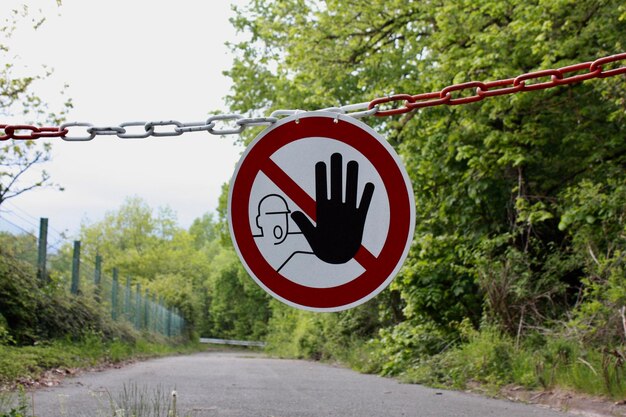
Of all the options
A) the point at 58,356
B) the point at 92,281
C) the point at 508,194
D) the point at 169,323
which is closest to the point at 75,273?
the point at 92,281

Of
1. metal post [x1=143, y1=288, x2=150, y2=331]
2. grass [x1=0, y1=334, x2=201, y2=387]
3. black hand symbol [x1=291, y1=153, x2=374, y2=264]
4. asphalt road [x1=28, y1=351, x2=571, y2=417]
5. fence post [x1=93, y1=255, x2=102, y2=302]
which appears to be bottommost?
asphalt road [x1=28, y1=351, x2=571, y2=417]

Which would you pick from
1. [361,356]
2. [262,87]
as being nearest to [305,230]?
[361,356]

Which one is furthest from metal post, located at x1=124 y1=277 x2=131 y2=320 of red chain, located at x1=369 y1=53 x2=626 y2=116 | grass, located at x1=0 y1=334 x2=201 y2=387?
red chain, located at x1=369 y1=53 x2=626 y2=116

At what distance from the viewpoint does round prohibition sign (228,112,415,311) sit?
2707 mm

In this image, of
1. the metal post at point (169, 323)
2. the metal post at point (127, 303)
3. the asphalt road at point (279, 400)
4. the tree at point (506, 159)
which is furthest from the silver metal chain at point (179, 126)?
the metal post at point (169, 323)

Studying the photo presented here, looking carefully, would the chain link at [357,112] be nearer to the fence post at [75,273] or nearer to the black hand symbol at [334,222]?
the black hand symbol at [334,222]

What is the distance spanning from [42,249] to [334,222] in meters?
12.4

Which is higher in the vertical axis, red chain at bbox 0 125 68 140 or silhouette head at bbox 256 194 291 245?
red chain at bbox 0 125 68 140

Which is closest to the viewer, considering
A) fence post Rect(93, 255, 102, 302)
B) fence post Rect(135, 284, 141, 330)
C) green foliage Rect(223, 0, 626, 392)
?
green foliage Rect(223, 0, 626, 392)

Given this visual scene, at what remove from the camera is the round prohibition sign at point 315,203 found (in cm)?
271

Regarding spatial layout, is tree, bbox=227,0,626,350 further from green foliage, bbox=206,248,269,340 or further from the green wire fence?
green foliage, bbox=206,248,269,340

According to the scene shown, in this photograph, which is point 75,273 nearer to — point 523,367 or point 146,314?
point 523,367

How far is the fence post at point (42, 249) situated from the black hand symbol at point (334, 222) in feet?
40.0

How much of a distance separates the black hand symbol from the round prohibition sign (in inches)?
1.1
